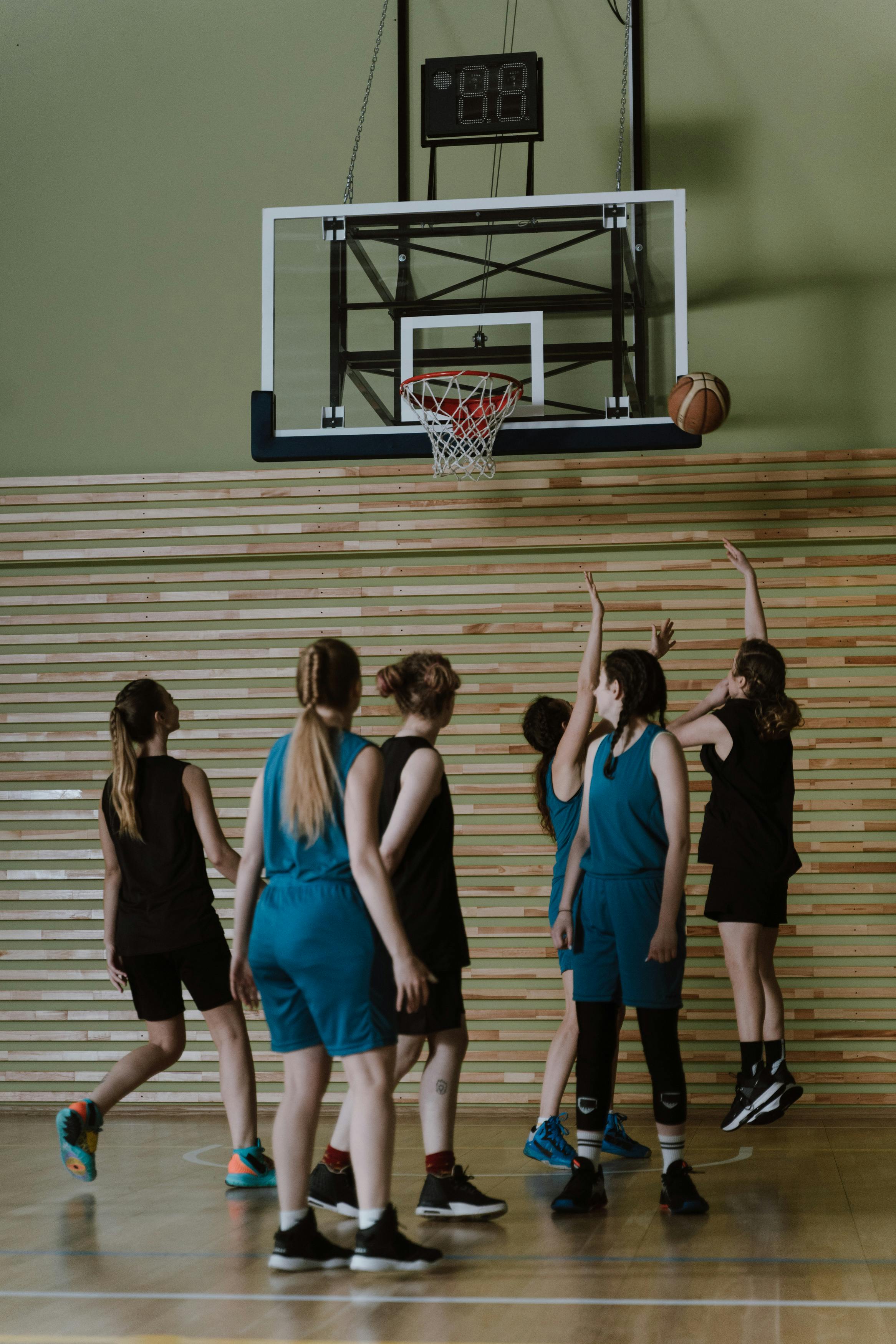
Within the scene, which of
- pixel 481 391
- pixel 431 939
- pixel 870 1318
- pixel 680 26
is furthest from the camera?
pixel 680 26

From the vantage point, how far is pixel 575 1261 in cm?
387

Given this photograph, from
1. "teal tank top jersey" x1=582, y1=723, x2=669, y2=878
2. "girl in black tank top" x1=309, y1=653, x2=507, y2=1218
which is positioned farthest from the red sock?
"teal tank top jersey" x1=582, y1=723, x2=669, y2=878

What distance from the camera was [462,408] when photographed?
21.1 ft

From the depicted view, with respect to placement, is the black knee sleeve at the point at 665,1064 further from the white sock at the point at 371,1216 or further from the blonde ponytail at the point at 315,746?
the blonde ponytail at the point at 315,746

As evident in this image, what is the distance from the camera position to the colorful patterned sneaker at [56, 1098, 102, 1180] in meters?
5.18

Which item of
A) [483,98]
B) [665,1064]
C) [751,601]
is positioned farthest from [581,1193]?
[483,98]

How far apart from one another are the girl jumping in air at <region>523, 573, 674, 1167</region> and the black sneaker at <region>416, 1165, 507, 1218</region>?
84 cm

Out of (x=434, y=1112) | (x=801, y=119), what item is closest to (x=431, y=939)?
(x=434, y=1112)

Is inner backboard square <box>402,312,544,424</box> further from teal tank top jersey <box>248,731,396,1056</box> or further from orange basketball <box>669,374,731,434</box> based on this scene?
teal tank top jersey <box>248,731,396,1056</box>

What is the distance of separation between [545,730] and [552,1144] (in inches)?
68.8

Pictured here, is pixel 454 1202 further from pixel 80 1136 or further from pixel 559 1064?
pixel 80 1136

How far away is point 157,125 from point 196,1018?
18.2 feet

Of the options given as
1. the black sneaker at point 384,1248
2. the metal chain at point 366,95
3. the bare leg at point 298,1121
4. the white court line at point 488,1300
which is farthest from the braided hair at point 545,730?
the metal chain at point 366,95

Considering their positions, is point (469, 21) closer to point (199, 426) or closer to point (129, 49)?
point (129, 49)
